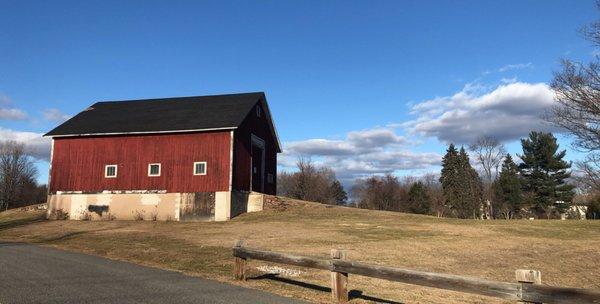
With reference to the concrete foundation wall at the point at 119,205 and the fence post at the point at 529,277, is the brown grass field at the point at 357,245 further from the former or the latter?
the fence post at the point at 529,277

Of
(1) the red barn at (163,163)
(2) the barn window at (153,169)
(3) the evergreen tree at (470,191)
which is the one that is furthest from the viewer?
(3) the evergreen tree at (470,191)

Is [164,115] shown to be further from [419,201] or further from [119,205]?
[419,201]

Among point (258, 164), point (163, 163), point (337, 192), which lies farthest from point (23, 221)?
point (337, 192)

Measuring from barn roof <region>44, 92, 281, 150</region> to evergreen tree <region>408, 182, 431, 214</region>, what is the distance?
47.0 metres

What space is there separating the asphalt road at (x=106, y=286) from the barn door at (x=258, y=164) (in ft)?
80.5

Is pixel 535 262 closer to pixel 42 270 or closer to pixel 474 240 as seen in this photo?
pixel 474 240

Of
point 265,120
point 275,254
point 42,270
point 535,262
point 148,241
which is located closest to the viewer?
point 275,254

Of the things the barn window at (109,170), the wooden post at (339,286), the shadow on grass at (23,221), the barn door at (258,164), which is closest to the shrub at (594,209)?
the barn door at (258,164)

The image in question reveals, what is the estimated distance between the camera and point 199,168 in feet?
112

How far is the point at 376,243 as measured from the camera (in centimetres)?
2030

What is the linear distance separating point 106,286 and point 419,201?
7971 cm

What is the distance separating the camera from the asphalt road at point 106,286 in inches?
345

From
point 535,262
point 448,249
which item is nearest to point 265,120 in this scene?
point 448,249

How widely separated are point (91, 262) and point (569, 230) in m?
24.7
